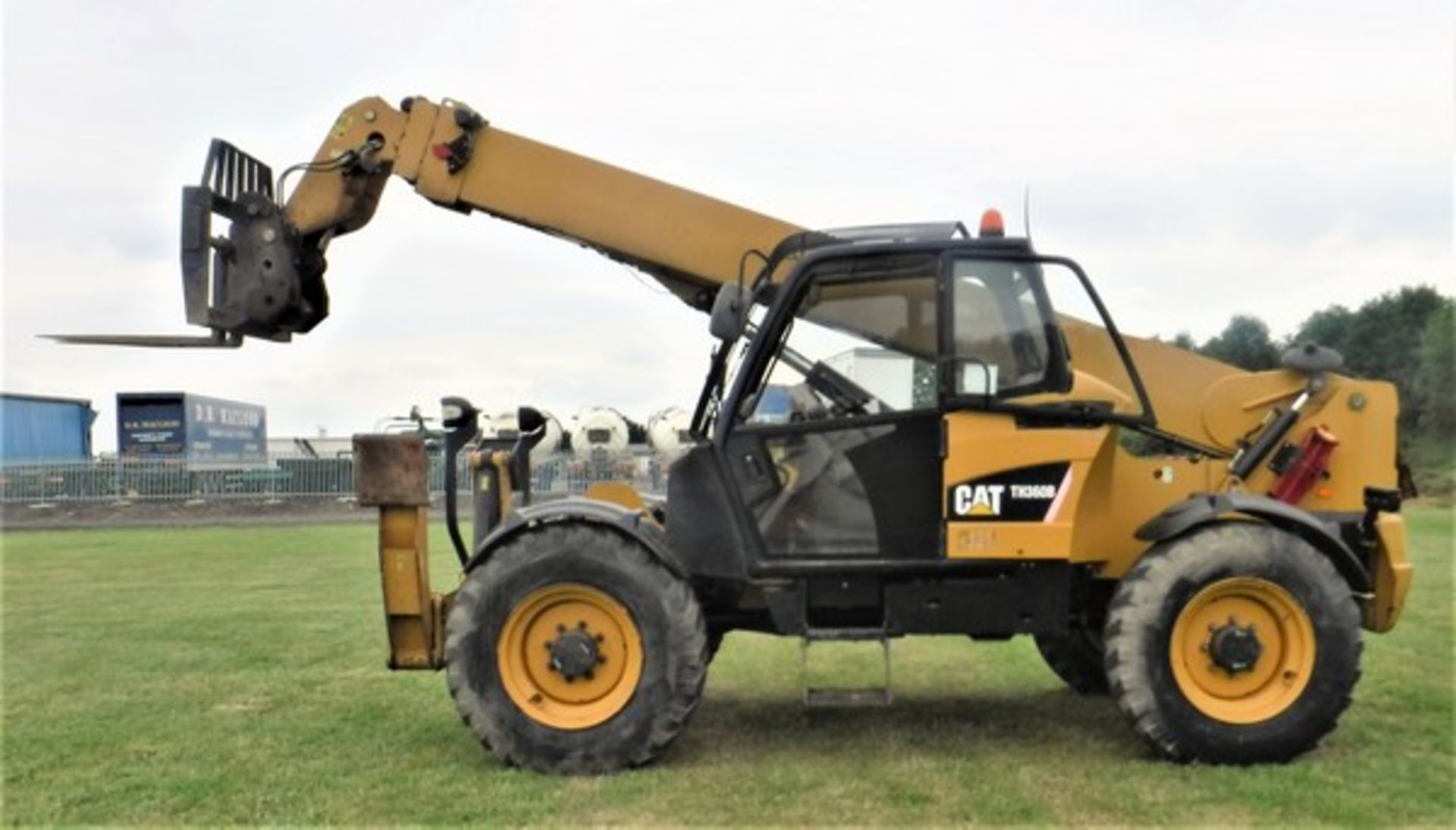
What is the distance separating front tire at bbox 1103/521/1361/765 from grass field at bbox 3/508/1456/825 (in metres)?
0.19

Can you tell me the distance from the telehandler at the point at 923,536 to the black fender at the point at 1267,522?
0.01 meters

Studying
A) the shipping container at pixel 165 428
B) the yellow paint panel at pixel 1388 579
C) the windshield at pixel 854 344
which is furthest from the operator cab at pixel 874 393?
the shipping container at pixel 165 428

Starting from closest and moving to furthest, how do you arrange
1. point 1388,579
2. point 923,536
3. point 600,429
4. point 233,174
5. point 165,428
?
1. point 923,536
2. point 1388,579
3. point 233,174
4. point 600,429
5. point 165,428

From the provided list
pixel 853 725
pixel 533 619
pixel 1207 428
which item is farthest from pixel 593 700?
pixel 1207 428

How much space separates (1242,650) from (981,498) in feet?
4.86

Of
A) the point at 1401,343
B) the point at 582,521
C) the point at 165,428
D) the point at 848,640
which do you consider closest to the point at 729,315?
the point at 582,521

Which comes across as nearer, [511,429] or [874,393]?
[874,393]

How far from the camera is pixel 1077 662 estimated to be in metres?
7.49

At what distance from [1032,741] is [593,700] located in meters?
2.34

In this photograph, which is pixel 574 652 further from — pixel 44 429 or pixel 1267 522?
pixel 44 429

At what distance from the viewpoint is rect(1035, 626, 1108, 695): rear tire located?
24.2 ft

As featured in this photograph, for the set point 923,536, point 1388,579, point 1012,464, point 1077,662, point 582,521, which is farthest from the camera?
→ point 1077,662

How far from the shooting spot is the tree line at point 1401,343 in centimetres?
3838

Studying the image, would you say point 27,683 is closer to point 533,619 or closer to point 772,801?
point 533,619
